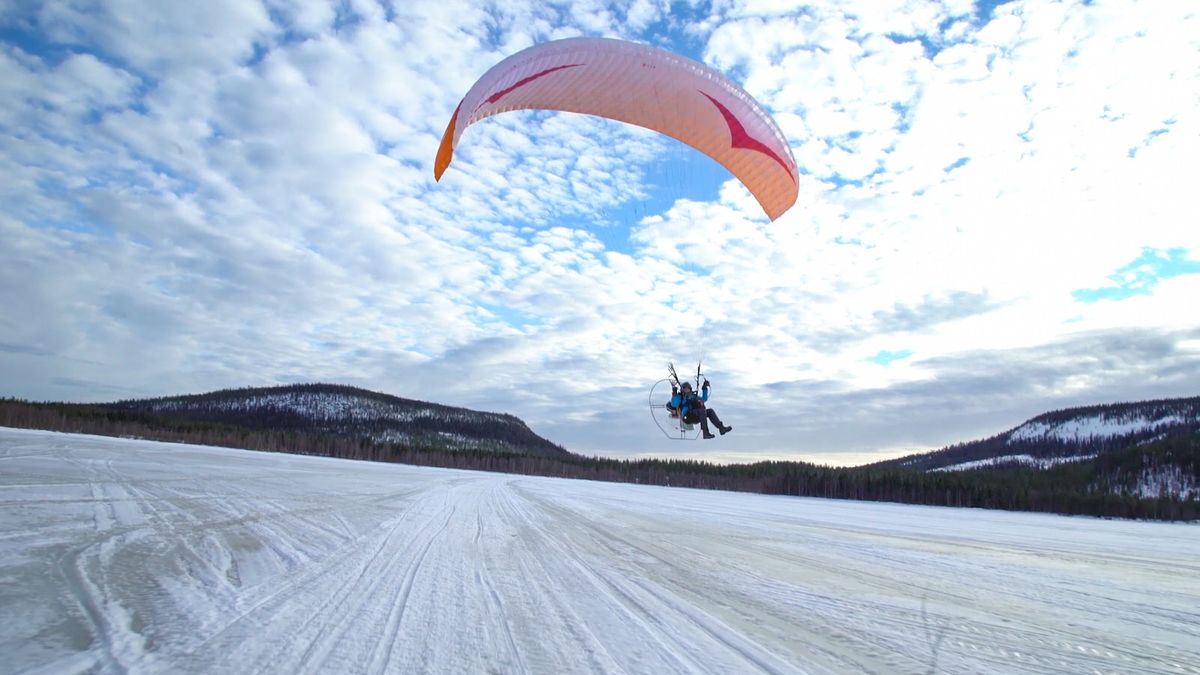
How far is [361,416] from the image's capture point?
164m

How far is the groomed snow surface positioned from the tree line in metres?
63.5

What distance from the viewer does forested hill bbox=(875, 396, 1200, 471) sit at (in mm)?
138125

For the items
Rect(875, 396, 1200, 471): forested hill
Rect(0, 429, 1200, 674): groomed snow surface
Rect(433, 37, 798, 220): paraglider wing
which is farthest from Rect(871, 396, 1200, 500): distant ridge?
Rect(0, 429, 1200, 674): groomed snow surface

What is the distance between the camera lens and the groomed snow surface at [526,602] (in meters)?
2.59

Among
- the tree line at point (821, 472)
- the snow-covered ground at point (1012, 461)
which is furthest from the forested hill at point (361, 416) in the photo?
the snow-covered ground at point (1012, 461)

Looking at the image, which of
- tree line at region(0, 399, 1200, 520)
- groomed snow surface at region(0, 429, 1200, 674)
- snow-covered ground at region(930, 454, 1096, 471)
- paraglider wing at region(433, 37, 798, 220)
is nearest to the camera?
groomed snow surface at region(0, 429, 1200, 674)

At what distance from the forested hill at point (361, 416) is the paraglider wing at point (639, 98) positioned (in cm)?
12440

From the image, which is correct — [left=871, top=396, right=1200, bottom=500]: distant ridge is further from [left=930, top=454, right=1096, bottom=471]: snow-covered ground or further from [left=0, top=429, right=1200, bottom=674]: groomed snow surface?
[left=0, top=429, right=1200, bottom=674]: groomed snow surface

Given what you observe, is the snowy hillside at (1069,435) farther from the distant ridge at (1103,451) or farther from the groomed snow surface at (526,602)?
the groomed snow surface at (526,602)

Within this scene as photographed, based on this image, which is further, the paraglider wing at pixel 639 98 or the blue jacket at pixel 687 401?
the blue jacket at pixel 687 401

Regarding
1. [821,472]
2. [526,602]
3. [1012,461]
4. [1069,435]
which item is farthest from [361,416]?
[1069,435]

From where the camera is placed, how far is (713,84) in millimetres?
11430

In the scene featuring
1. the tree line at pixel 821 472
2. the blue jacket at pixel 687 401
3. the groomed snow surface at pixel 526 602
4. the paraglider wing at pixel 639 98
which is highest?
the paraglider wing at pixel 639 98

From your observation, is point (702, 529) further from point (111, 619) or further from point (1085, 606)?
point (111, 619)
